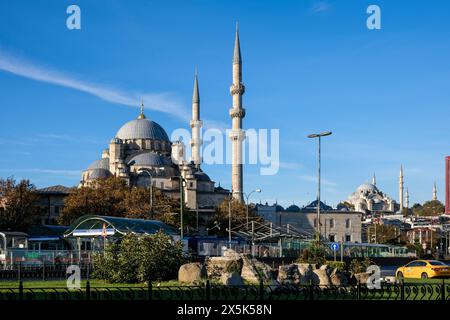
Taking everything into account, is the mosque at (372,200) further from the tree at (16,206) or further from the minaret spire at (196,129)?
the tree at (16,206)

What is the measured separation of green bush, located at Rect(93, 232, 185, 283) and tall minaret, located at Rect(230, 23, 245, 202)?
6297 centimetres

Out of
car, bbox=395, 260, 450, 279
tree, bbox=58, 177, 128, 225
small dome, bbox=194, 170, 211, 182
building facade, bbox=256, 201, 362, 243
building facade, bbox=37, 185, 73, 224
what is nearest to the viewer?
car, bbox=395, 260, 450, 279

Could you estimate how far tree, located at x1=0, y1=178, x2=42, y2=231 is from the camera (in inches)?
2436

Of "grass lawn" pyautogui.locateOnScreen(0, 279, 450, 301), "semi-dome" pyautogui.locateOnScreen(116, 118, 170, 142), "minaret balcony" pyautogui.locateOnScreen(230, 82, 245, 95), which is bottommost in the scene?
"grass lawn" pyautogui.locateOnScreen(0, 279, 450, 301)

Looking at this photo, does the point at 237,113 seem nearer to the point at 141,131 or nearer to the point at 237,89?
the point at 237,89

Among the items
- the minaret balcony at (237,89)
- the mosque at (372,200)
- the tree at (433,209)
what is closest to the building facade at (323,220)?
the minaret balcony at (237,89)

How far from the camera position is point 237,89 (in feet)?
296

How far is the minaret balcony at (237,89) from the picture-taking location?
9000 centimetres

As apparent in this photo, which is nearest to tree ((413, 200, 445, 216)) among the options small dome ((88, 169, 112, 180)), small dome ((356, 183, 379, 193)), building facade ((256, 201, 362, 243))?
small dome ((356, 183, 379, 193))

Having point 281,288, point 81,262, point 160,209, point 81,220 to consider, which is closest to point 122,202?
point 160,209

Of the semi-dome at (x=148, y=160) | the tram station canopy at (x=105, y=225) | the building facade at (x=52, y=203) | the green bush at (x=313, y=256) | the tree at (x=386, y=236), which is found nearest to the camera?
the green bush at (x=313, y=256)

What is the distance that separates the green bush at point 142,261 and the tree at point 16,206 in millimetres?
38310

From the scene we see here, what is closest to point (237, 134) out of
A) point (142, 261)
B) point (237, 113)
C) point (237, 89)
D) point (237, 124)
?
point (237, 124)

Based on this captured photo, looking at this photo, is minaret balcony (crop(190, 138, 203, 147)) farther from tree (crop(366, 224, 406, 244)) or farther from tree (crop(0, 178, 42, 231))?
tree (crop(0, 178, 42, 231))
